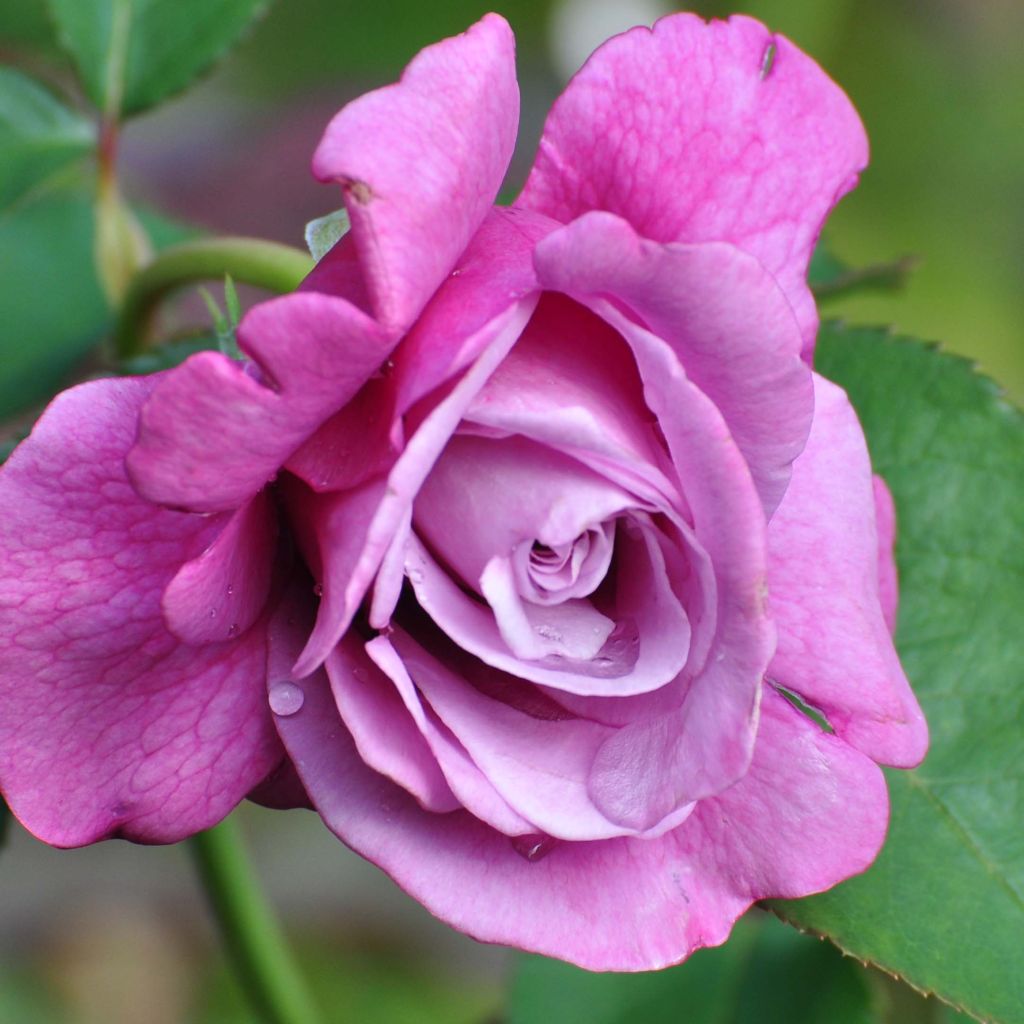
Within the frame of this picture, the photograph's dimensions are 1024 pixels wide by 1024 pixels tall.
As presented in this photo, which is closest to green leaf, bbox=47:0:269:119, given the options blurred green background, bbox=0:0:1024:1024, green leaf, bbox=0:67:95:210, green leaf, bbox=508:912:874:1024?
green leaf, bbox=0:67:95:210

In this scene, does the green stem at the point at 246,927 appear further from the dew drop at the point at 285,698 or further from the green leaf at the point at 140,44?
the green leaf at the point at 140,44

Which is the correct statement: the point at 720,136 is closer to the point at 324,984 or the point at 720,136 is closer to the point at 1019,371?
the point at 324,984

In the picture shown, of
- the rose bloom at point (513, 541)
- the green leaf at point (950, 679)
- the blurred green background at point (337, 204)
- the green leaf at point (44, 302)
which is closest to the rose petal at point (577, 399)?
the rose bloom at point (513, 541)

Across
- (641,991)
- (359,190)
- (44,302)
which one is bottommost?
(641,991)

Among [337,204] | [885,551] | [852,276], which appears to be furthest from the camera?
[337,204]

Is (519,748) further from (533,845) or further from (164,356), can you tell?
(164,356)

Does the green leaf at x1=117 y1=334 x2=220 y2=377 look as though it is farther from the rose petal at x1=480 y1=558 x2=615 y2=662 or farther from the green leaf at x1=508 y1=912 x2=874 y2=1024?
the green leaf at x1=508 y1=912 x2=874 y2=1024

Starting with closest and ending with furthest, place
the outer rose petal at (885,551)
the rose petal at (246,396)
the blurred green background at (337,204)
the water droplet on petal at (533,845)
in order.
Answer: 1. the rose petal at (246,396)
2. the water droplet on petal at (533,845)
3. the outer rose petal at (885,551)
4. the blurred green background at (337,204)

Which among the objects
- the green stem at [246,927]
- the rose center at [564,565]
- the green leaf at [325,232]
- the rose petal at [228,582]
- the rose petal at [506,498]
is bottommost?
the green stem at [246,927]

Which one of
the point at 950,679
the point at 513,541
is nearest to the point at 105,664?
the point at 513,541
